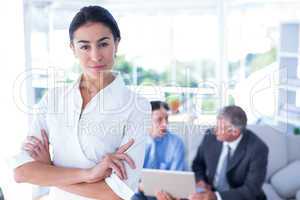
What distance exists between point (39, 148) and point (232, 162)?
4.04 ft

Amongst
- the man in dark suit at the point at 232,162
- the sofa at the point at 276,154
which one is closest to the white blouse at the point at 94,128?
the man in dark suit at the point at 232,162

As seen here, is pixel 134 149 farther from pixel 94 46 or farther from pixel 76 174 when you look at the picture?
pixel 94 46

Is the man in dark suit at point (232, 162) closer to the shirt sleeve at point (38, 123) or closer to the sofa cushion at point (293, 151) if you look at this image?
the sofa cushion at point (293, 151)

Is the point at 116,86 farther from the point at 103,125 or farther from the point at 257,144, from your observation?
the point at 257,144

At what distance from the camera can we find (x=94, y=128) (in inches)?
37.0

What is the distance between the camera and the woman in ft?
2.97

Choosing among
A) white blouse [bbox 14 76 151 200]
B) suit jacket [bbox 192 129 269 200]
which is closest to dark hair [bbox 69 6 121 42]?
white blouse [bbox 14 76 151 200]

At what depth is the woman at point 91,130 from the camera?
2.97 ft

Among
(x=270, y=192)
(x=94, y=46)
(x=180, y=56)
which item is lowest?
(x=270, y=192)

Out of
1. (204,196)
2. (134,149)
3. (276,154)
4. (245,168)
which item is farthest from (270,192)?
(134,149)

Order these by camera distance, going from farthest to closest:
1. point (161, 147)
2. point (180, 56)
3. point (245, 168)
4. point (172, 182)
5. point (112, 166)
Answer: point (180, 56) < point (161, 147) < point (245, 168) < point (172, 182) < point (112, 166)

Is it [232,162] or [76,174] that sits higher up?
[76,174]

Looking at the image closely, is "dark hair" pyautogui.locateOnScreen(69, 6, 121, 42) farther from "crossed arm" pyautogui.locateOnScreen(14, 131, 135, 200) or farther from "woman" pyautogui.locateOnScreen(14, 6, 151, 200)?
"crossed arm" pyautogui.locateOnScreen(14, 131, 135, 200)

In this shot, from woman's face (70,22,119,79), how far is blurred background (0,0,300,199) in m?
0.53
